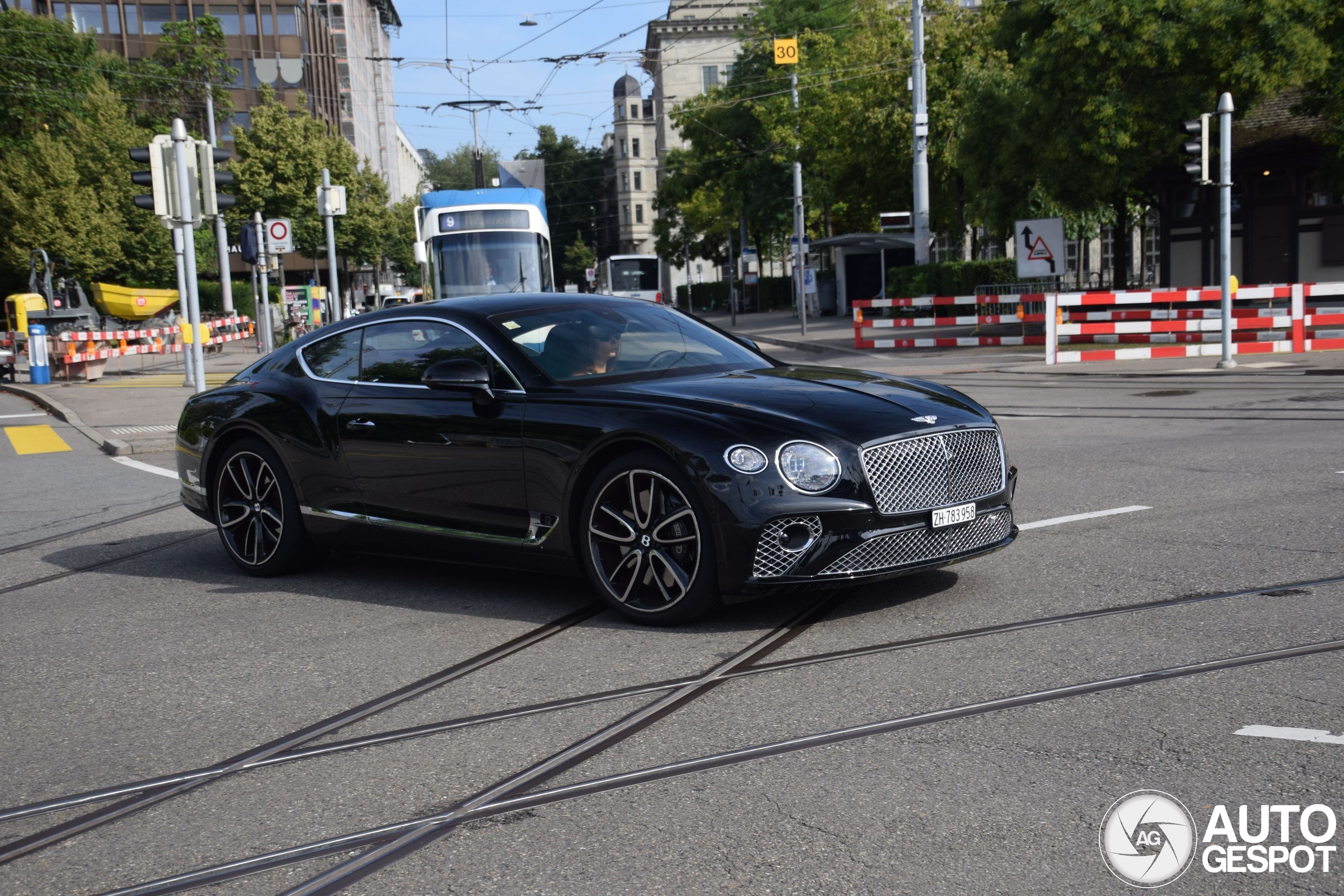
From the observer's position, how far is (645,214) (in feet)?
472

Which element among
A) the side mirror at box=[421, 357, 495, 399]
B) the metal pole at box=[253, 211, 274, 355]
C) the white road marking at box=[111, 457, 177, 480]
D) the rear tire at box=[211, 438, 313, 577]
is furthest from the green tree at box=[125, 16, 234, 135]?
the side mirror at box=[421, 357, 495, 399]

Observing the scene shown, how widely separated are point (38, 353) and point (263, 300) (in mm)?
4915

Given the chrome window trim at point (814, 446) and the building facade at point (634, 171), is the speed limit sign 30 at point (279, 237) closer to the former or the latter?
the chrome window trim at point (814, 446)

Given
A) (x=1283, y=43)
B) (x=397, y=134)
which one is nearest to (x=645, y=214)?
(x=397, y=134)

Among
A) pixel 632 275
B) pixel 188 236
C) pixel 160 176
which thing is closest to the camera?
pixel 160 176

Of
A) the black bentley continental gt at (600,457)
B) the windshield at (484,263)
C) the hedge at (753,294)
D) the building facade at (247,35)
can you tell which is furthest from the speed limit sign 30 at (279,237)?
the building facade at (247,35)

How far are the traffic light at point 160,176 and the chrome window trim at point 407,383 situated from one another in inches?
388

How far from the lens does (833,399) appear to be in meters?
5.95

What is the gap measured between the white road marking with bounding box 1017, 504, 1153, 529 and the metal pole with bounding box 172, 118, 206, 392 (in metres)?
11.0

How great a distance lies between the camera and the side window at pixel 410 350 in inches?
264

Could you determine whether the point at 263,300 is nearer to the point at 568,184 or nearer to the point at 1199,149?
the point at 1199,149

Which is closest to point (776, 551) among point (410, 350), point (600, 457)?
point (600, 457)

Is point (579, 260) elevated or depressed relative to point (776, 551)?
elevated

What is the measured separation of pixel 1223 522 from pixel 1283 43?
69.3 ft
